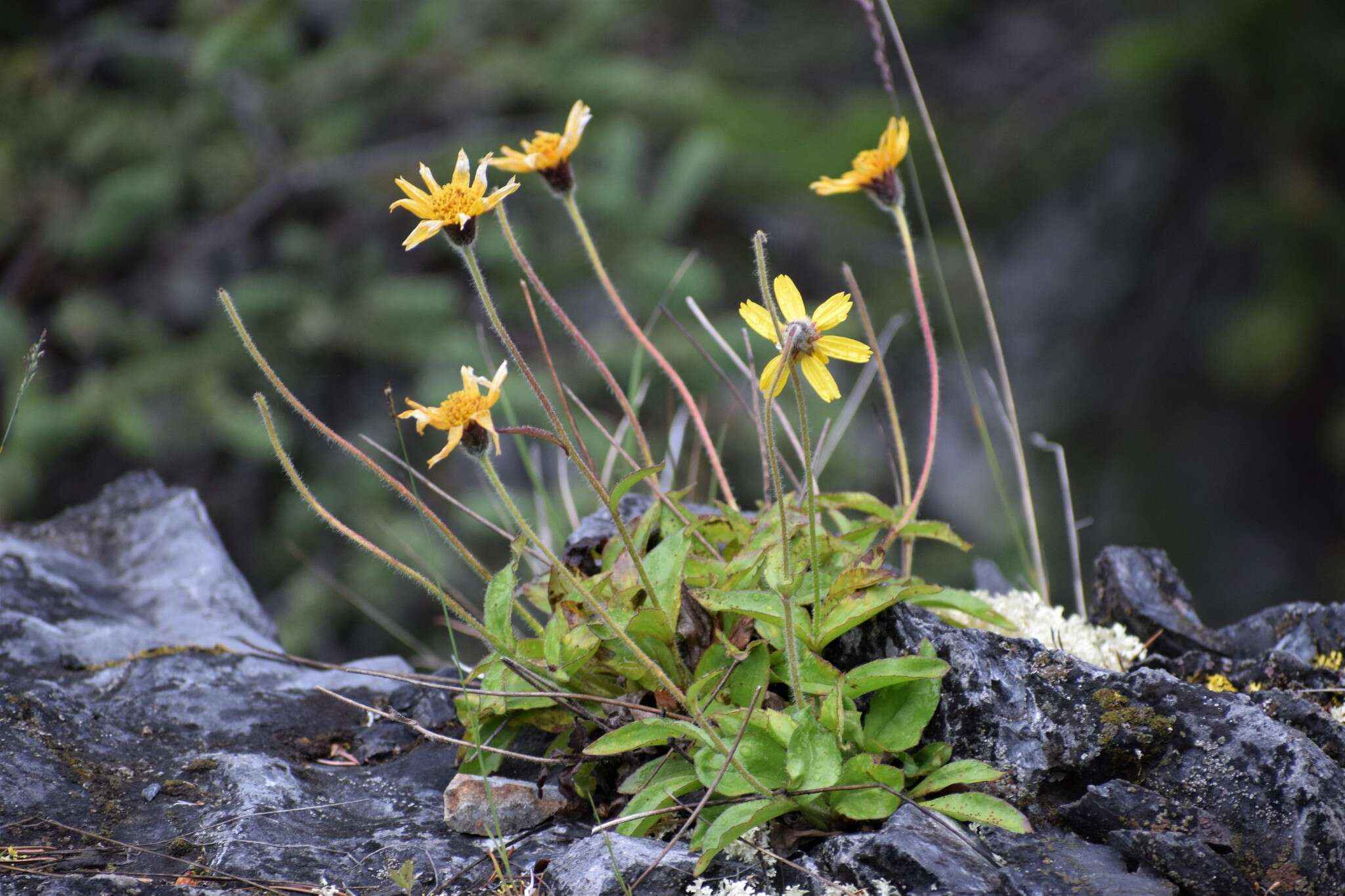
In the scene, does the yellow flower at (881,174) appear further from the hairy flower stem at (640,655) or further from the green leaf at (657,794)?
the green leaf at (657,794)

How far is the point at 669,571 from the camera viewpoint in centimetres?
176

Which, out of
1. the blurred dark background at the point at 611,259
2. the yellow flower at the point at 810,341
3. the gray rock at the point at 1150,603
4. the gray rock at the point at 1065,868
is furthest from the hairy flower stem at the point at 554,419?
the blurred dark background at the point at 611,259

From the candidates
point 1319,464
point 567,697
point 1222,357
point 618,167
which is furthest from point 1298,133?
point 567,697

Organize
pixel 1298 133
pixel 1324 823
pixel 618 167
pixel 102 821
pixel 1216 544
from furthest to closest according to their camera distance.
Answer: pixel 1216 544 < pixel 1298 133 < pixel 618 167 < pixel 102 821 < pixel 1324 823

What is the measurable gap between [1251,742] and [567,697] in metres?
1.00

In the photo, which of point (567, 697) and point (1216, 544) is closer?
point (567, 697)

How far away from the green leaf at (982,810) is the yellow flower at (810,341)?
23.7 inches

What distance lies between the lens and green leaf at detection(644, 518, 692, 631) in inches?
68.1

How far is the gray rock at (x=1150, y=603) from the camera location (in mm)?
2113

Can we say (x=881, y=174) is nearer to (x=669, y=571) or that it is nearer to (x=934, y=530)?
(x=934, y=530)

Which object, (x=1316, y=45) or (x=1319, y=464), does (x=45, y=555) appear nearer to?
(x=1316, y=45)

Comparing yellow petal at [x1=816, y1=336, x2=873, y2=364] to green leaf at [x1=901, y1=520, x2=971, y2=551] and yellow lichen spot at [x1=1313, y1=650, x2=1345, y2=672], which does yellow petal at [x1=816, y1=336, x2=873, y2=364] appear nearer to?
green leaf at [x1=901, y1=520, x2=971, y2=551]

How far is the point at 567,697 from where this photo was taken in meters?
1.71

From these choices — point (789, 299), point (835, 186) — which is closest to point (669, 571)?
point (789, 299)
